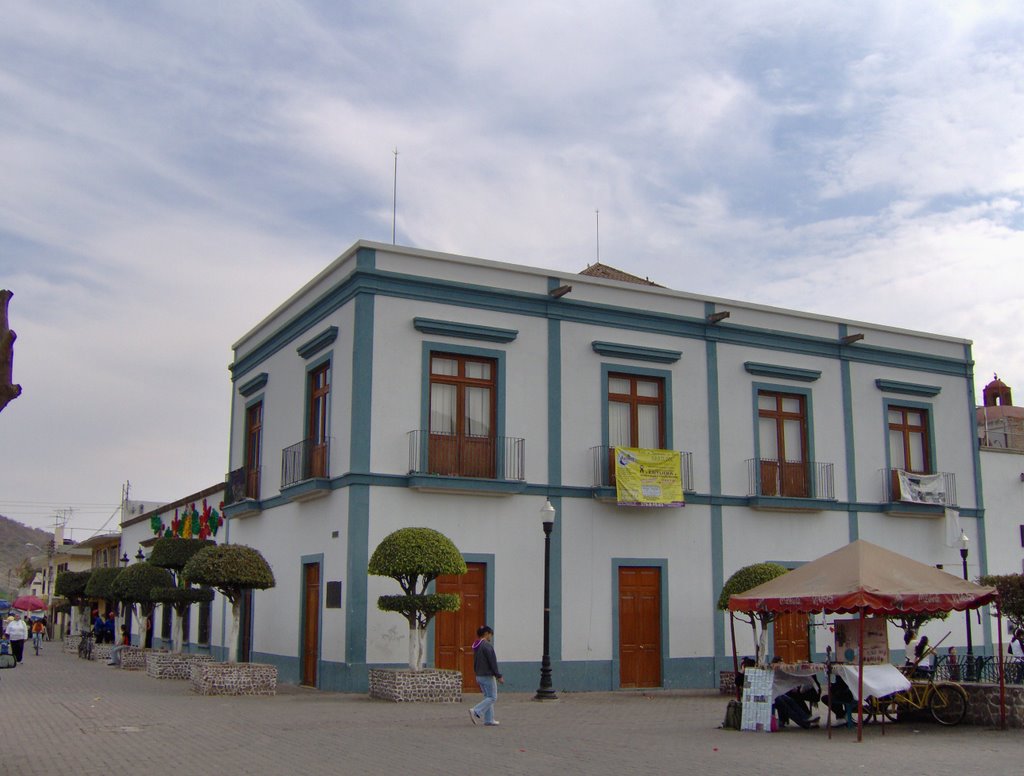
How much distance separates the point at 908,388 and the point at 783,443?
162 inches

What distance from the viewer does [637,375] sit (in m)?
22.9

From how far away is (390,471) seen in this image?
19.9 meters

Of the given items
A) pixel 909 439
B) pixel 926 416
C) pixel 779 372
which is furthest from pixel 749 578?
pixel 926 416

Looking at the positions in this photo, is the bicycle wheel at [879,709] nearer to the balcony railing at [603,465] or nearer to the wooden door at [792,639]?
the balcony railing at [603,465]

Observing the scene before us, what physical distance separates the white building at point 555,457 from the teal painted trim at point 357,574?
4 cm

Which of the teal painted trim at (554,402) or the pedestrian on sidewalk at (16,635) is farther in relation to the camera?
the pedestrian on sidewalk at (16,635)

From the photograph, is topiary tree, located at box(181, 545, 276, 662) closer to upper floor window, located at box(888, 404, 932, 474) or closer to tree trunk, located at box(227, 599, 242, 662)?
tree trunk, located at box(227, 599, 242, 662)

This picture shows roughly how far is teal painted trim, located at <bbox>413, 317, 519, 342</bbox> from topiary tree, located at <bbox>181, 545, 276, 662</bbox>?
17.2ft

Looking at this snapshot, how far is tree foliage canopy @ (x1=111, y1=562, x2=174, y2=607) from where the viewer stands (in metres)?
27.0

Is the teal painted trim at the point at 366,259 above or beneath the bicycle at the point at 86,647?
above

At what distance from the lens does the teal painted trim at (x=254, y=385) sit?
25156mm

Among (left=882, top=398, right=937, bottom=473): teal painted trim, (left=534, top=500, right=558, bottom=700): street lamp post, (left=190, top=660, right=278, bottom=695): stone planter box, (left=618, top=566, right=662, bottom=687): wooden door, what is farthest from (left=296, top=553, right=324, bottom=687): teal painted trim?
(left=882, top=398, right=937, bottom=473): teal painted trim

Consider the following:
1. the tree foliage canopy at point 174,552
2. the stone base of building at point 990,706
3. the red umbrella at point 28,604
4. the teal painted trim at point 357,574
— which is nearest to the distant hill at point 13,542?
the red umbrella at point 28,604

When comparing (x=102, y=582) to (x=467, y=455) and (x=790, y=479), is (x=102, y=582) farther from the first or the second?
(x=790, y=479)
